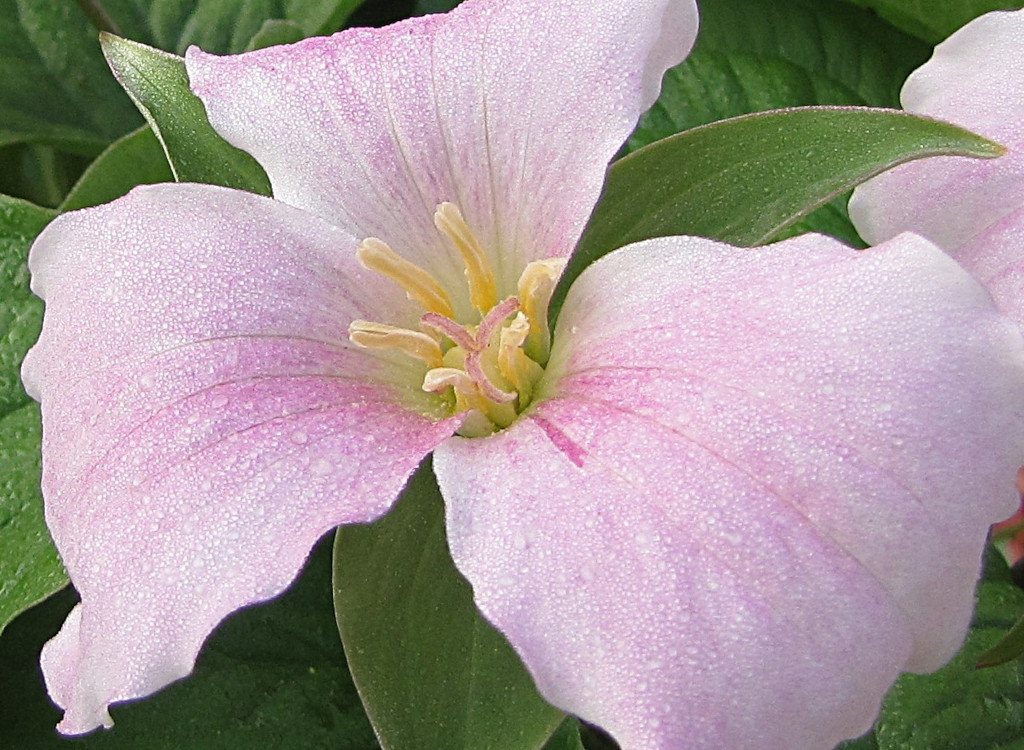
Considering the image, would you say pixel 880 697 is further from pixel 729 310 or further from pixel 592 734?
pixel 592 734

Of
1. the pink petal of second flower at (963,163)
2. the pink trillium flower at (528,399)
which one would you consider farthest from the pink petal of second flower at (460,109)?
the pink petal of second flower at (963,163)

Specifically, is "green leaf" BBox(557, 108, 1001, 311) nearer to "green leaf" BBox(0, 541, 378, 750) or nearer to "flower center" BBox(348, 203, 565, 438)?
"flower center" BBox(348, 203, 565, 438)

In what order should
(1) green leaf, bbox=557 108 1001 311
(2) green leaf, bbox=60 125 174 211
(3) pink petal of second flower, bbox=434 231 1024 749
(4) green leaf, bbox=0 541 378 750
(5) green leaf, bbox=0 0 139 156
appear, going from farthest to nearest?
1. (5) green leaf, bbox=0 0 139 156
2. (2) green leaf, bbox=60 125 174 211
3. (4) green leaf, bbox=0 541 378 750
4. (1) green leaf, bbox=557 108 1001 311
5. (3) pink petal of second flower, bbox=434 231 1024 749

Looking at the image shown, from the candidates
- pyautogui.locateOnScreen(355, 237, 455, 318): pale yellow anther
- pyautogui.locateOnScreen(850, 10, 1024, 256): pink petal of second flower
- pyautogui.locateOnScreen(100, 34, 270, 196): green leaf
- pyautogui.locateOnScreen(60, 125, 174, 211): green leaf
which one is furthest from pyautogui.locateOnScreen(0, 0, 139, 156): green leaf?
pyautogui.locateOnScreen(850, 10, 1024, 256): pink petal of second flower

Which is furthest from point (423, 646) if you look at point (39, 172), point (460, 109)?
point (39, 172)

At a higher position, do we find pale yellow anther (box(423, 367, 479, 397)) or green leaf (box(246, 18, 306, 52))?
green leaf (box(246, 18, 306, 52))

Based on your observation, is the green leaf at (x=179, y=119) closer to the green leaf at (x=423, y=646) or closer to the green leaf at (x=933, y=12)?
the green leaf at (x=423, y=646)
